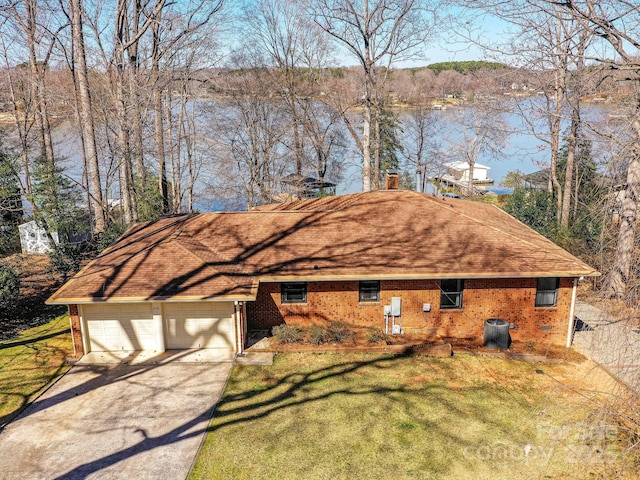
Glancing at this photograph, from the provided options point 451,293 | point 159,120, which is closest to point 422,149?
point 159,120

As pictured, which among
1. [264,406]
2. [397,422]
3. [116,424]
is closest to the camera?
[397,422]

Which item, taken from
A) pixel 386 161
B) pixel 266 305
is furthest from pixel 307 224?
pixel 386 161

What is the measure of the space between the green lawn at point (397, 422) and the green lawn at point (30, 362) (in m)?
5.34

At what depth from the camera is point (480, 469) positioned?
925cm

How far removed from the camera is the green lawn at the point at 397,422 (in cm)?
922

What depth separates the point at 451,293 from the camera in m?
14.7

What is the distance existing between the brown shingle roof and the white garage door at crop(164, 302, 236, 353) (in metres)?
0.81

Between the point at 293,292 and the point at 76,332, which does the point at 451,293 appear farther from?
the point at 76,332

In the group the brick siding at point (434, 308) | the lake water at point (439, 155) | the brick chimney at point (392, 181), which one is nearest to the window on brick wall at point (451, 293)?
the brick siding at point (434, 308)

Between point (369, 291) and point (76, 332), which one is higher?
point (369, 291)

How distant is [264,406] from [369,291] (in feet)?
17.3

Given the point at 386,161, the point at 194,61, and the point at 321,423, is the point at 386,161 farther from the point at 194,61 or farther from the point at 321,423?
the point at 321,423

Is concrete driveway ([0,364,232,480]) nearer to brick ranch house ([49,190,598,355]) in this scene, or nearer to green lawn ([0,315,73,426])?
green lawn ([0,315,73,426])

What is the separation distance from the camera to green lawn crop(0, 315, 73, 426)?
1192 centimetres
